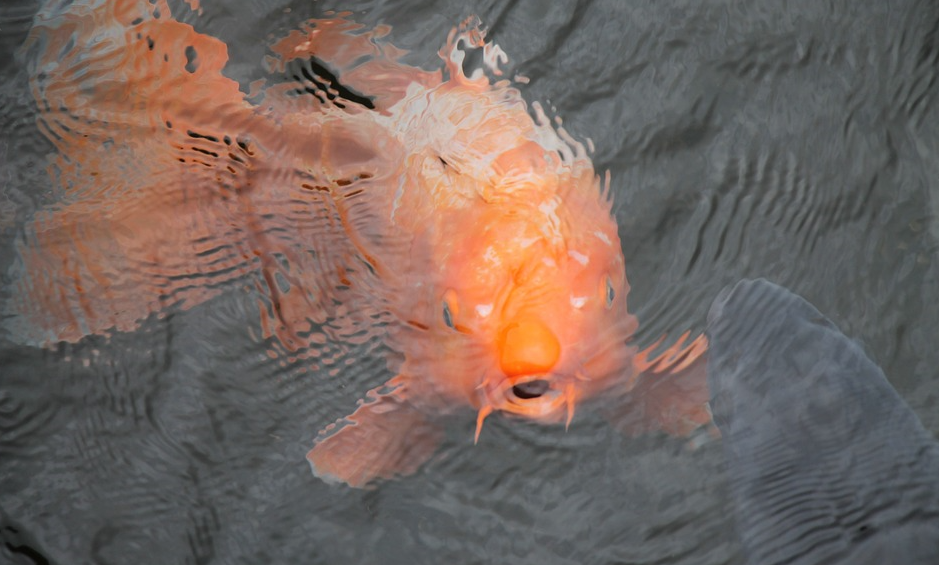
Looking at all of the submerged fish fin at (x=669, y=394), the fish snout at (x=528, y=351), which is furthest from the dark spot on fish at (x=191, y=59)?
the submerged fish fin at (x=669, y=394)

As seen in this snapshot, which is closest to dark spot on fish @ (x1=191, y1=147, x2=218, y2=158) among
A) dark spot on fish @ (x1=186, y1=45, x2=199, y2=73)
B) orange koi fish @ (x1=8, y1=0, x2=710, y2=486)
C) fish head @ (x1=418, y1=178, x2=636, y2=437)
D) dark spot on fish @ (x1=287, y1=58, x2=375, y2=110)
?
orange koi fish @ (x1=8, y1=0, x2=710, y2=486)

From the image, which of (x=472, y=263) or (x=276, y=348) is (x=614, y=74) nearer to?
(x=472, y=263)

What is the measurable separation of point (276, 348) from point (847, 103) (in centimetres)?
186

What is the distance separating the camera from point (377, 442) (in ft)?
7.15

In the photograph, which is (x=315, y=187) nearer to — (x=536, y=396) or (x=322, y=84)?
(x=322, y=84)

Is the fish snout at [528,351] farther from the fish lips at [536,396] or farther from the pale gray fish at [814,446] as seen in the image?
the pale gray fish at [814,446]

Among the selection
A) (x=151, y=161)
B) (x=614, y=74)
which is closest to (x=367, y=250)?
(x=151, y=161)

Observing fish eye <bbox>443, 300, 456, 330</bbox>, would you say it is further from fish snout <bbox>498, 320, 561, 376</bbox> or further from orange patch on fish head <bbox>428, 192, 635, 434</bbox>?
fish snout <bbox>498, 320, 561, 376</bbox>

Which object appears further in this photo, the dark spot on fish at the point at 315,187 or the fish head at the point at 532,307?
the dark spot on fish at the point at 315,187

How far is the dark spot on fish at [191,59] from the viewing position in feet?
8.64

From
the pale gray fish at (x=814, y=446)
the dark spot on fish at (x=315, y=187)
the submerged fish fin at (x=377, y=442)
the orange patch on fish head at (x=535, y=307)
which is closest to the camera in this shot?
the pale gray fish at (x=814, y=446)

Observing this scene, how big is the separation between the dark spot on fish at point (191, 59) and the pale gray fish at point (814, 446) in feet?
5.87

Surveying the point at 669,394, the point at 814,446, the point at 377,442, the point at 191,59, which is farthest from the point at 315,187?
the point at 814,446

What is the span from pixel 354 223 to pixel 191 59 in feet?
2.58
